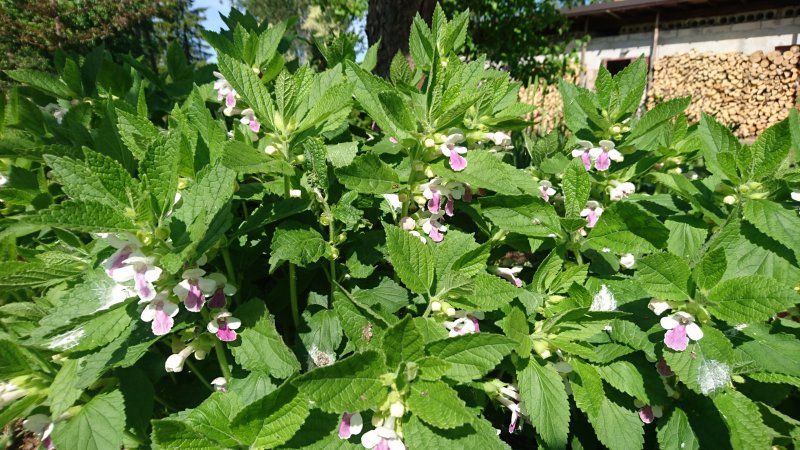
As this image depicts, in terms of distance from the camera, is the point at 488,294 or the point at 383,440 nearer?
the point at 383,440

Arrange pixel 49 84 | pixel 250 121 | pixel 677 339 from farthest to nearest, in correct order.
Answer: pixel 49 84
pixel 250 121
pixel 677 339

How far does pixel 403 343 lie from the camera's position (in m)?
0.92

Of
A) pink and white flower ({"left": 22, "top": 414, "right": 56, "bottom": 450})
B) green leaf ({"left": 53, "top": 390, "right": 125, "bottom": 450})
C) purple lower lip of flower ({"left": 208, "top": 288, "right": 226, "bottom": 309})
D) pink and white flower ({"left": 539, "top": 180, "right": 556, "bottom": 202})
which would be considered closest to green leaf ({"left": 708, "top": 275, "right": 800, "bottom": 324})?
pink and white flower ({"left": 539, "top": 180, "right": 556, "bottom": 202})

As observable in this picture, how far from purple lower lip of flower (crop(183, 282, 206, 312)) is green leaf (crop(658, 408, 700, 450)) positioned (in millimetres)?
1328

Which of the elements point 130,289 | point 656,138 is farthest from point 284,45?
point 656,138

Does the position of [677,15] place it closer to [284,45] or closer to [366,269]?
[284,45]

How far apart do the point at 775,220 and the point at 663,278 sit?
1.42 feet

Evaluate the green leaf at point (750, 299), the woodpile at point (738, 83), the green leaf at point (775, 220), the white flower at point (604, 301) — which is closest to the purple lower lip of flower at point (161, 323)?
the white flower at point (604, 301)

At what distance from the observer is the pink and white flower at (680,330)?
1.15 metres

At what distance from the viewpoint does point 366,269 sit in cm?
130

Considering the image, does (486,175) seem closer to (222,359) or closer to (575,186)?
(575,186)

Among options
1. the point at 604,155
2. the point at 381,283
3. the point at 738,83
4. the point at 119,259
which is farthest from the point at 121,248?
the point at 738,83

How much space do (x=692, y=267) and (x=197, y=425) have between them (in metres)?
1.34

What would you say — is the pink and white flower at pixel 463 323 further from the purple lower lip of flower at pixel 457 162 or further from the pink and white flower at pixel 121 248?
the pink and white flower at pixel 121 248
